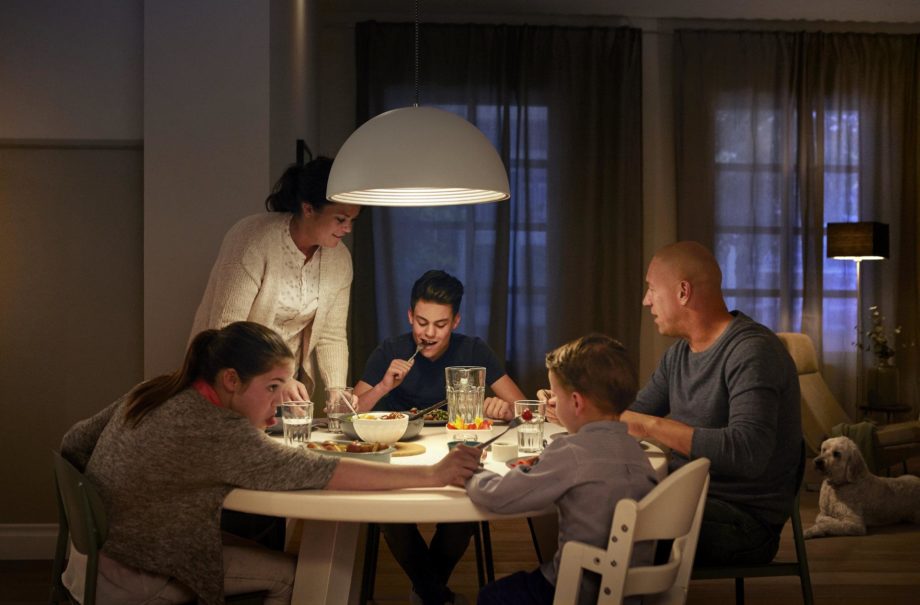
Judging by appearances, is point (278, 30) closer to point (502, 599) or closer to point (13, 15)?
point (13, 15)

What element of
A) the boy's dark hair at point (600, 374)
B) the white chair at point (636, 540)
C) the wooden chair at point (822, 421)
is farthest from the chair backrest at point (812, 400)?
the white chair at point (636, 540)

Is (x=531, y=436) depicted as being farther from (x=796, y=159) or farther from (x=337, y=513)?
(x=796, y=159)

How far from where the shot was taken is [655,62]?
6316mm

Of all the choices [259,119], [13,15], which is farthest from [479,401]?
[13,15]

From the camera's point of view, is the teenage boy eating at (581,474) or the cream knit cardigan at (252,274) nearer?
the teenage boy eating at (581,474)

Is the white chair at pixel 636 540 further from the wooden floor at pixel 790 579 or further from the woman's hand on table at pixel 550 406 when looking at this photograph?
the wooden floor at pixel 790 579

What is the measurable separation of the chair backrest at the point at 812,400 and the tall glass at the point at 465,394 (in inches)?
129

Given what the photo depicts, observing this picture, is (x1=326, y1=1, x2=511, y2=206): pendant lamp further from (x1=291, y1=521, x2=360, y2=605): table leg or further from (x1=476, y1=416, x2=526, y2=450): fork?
(x1=291, y1=521, x2=360, y2=605): table leg

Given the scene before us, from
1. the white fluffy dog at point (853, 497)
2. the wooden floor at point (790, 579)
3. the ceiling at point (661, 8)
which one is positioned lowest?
the wooden floor at point (790, 579)

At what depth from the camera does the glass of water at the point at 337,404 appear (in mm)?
2484

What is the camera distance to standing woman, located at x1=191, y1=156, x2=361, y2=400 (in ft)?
9.51

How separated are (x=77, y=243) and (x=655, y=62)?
4077 millimetres

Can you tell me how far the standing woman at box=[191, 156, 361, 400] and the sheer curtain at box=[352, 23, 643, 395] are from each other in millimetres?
2885

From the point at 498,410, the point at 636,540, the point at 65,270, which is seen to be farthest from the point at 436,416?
the point at 65,270
